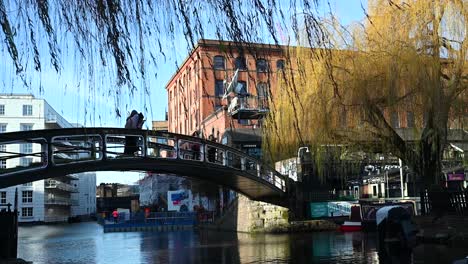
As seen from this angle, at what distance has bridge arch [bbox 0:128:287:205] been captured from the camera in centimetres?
1889

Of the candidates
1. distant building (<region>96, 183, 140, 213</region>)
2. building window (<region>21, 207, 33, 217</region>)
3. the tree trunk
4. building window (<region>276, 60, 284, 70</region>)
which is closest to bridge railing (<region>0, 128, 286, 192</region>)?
→ building window (<region>276, 60, 284, 70</region>)

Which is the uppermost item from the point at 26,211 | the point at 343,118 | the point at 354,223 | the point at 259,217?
the point at 343,118

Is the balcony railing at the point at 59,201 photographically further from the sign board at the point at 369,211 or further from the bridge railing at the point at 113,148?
the sign board at the point at 369,211

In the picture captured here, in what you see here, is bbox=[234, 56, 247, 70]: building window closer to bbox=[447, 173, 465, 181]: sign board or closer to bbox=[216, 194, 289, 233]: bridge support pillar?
bbox=[216, 194, 289, 233]: bridge support pillar

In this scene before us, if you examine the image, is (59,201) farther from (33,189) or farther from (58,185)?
(33,189)

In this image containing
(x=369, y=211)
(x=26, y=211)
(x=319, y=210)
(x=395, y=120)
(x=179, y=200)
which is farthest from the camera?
(x=26, y=211)

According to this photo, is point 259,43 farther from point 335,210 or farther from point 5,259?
point 335,210

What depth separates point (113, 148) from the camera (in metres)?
14.2

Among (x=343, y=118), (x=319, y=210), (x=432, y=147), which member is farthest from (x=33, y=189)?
(x=432, y=147)

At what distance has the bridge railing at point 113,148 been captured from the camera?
18.1m

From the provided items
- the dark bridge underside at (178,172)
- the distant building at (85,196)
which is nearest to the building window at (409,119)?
the dark bridge underside at (178,172)

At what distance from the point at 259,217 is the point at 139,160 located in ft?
40.7

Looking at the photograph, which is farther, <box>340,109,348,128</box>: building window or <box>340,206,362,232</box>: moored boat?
<box>340,206,362,232</box>: moored boat

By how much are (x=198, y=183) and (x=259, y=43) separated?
1723 inches
